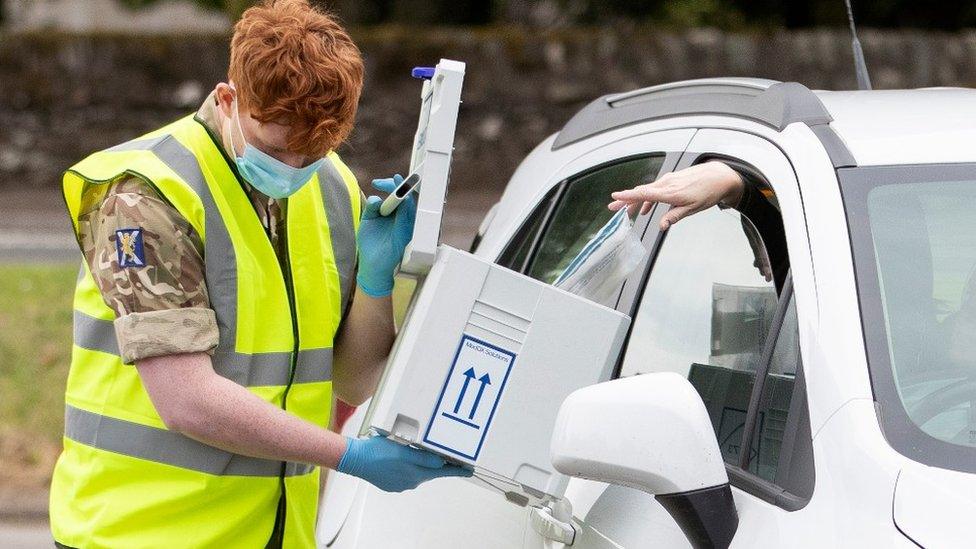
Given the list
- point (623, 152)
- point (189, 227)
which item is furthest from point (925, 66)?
point (189, 227)

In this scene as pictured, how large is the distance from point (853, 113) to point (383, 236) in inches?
34.9

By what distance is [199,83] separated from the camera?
43.9 ft

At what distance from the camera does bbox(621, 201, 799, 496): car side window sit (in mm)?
2262

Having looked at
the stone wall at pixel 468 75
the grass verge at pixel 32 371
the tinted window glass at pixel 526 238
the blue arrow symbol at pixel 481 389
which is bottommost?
the grass verge at pixel 32 371

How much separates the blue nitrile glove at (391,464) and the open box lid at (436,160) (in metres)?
0.33

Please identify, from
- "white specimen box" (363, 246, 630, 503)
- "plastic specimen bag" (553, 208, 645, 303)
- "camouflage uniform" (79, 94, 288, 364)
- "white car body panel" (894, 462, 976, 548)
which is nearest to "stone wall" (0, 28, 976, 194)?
"camouflage uniform" (79, 94, 288, 364)

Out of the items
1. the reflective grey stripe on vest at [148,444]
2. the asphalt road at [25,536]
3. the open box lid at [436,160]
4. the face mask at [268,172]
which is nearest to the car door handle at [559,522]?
the open box lid at [436,160]

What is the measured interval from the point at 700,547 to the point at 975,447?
1.35 feet

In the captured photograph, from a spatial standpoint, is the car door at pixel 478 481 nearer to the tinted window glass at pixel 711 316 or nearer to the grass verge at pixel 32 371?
the tinted window glass at pixel 711 316

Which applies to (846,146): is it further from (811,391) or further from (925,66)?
(925,66)

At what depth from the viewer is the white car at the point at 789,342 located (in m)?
1.97

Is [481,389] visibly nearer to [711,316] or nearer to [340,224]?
[711,316]

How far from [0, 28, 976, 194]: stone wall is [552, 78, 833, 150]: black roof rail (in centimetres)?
973

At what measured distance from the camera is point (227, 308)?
2.52 meters
